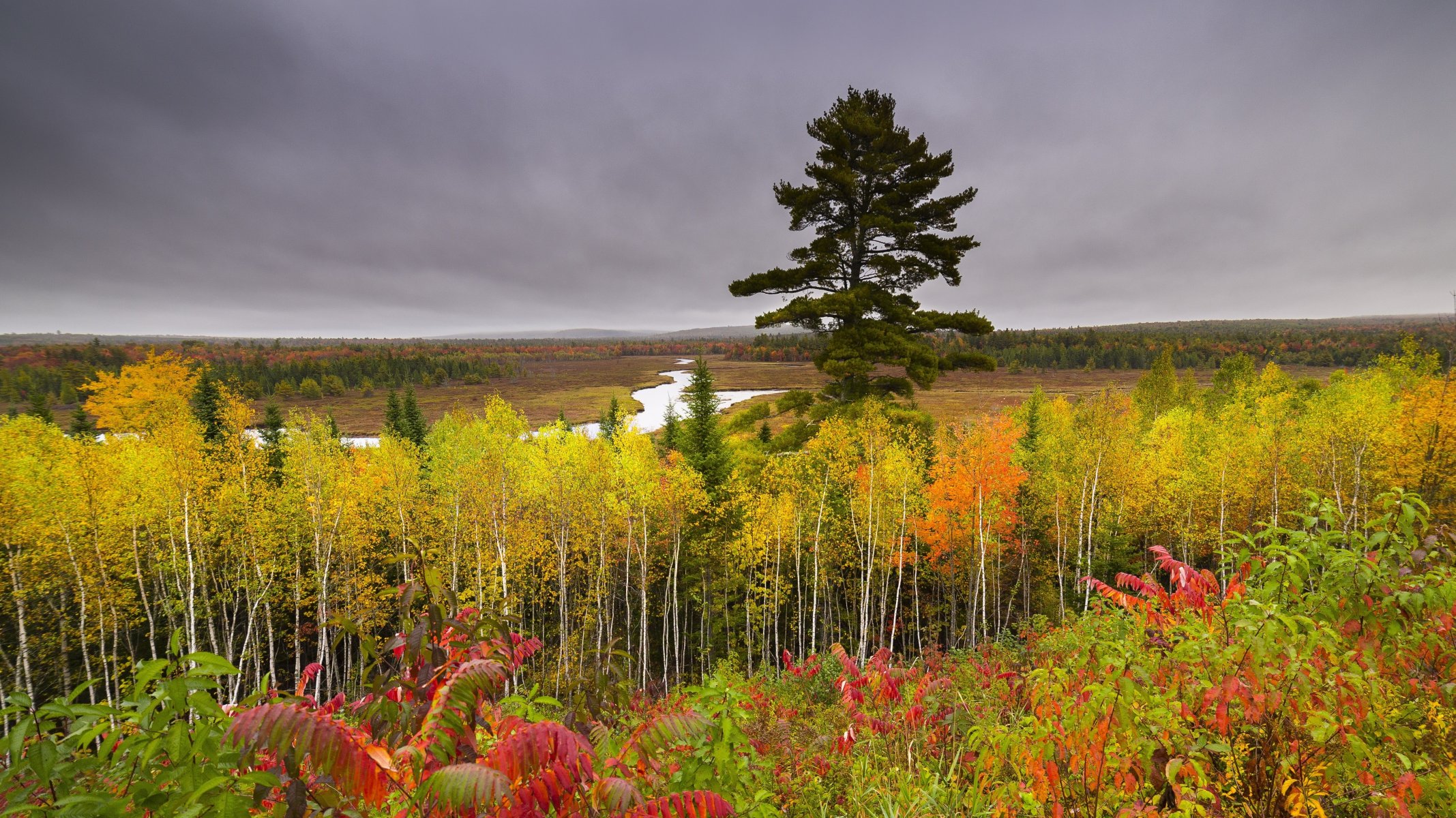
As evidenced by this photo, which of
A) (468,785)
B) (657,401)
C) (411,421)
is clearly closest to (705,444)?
(468,785)

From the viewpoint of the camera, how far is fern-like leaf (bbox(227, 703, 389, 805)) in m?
2.11

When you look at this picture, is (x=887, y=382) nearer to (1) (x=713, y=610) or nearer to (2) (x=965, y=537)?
(2) (x=965, y=537)

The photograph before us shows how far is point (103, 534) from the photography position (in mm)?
19359

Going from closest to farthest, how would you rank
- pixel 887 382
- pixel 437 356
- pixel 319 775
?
pixel 319 775
pixel 887 382
pixel 437 356

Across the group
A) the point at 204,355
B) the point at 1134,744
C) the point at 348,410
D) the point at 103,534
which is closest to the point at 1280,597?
the point at 1134,744

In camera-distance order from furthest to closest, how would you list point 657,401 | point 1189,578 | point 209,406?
point 657,401
point 209,406
point 1189,578

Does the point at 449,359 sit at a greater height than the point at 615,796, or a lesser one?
greater

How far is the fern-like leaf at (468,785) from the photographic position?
2090mm

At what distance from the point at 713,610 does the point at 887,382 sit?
16.5m

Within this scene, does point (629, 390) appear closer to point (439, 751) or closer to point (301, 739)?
point (439, 751)

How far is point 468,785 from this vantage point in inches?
83.7

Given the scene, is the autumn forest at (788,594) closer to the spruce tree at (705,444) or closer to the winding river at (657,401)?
the spruce tree at (705,444)

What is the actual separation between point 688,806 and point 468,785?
3.80 ft

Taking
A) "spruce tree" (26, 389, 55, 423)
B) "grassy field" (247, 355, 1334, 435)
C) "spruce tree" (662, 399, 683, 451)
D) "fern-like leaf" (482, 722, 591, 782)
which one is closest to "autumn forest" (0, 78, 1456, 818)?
"fern-like leaf" (482, 722, 591, 782)
